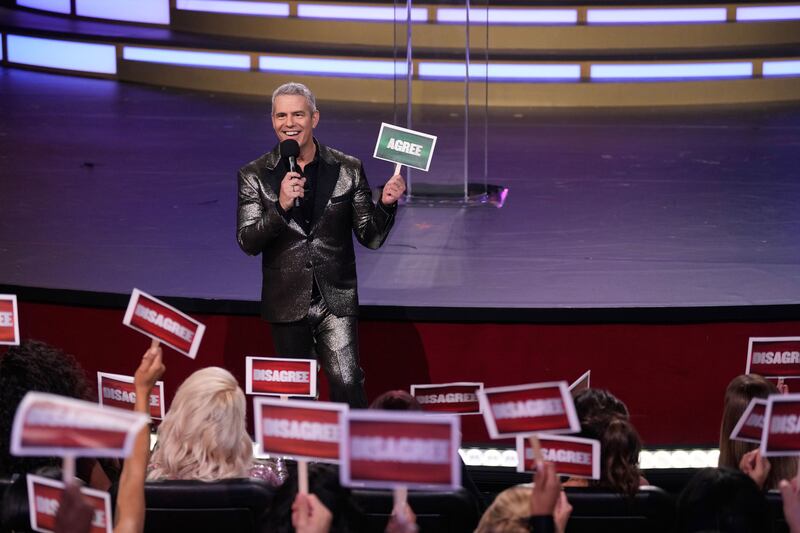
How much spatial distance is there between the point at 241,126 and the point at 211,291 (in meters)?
3.28

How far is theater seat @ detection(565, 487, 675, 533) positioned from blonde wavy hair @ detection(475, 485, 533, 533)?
42 centimetres

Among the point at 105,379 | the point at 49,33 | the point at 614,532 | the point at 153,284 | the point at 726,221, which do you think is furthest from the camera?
the point at 49,33

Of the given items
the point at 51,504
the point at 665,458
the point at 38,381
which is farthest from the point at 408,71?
the point at 51,504

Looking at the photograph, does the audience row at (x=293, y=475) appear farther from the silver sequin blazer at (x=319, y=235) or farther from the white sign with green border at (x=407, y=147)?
the white sign with green border at (x=407, y=147)

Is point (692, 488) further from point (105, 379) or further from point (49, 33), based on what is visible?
point (49, 33)

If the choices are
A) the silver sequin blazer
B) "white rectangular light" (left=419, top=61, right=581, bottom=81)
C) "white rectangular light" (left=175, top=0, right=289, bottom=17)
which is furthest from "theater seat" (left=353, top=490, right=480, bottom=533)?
"white rectangular light" (left=175, top=0, right=289, bottom=17)

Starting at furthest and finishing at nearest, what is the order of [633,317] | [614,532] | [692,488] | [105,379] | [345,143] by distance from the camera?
[345,143], [633,317], [105,379], [614,532], [692,488]

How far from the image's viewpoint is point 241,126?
7.43 metres

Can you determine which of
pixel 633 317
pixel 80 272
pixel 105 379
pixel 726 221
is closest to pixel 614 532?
pixel 105 379

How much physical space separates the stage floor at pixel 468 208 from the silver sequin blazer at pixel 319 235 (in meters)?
0.87

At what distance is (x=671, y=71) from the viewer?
8.57 m

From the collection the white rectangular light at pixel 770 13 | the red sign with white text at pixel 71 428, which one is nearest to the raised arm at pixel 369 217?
the red sign with white text at pixel 71 428

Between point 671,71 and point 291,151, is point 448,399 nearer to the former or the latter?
point 291,151

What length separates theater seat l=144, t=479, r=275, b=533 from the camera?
2270 mm
